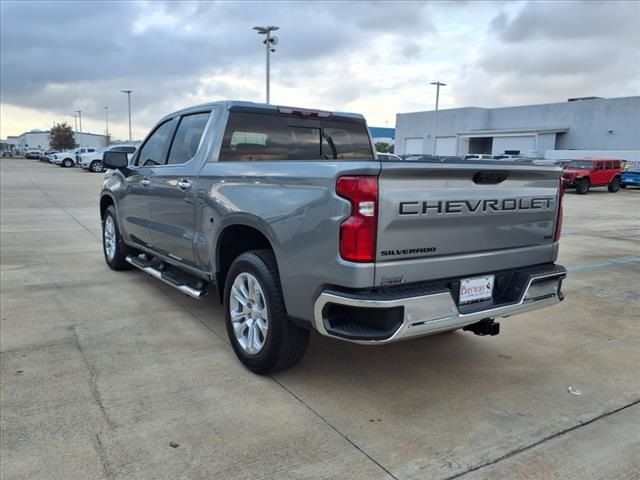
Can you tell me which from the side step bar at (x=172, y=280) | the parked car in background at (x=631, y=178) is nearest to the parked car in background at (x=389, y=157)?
the side step bar at (x=172, y=280)

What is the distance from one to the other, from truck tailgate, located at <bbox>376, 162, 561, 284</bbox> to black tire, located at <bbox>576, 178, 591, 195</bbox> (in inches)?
959

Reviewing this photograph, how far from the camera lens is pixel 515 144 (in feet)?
137

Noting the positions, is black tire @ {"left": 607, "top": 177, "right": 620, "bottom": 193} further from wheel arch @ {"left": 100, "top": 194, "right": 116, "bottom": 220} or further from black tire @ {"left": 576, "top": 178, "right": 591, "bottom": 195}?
wheel arch @ {"left": 100, "top": 194, "right": 116, "bottom": 220}

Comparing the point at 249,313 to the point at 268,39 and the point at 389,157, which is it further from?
the point at 268,39

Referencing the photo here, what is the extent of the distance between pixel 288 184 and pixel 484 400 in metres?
1.89

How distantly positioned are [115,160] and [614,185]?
27732 millimetres

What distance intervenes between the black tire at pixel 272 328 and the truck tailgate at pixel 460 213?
2.70 feet

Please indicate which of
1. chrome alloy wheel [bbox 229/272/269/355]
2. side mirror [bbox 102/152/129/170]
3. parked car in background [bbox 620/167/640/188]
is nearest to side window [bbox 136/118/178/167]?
side mirror [bbox 102/152/129/170]

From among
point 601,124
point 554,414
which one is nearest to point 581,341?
point 554,414

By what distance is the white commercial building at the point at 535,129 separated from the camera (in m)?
35.7

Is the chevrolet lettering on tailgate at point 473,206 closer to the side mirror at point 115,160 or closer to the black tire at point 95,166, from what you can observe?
the side mirror at point 115,160

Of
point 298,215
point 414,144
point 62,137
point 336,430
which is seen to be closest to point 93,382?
point 336,430

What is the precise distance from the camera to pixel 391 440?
115 inches

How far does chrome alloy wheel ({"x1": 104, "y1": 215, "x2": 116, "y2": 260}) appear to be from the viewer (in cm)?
665
